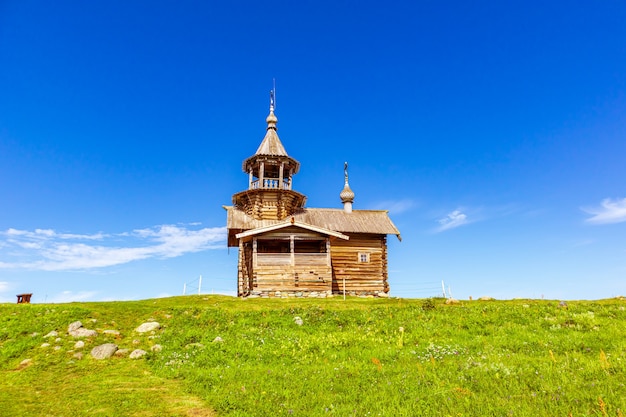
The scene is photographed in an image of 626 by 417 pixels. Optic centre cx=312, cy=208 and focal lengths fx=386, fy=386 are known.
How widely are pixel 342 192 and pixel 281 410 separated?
119ft

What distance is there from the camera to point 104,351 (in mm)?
13703

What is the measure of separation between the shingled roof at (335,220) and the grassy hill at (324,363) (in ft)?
58.8

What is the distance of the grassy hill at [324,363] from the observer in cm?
757

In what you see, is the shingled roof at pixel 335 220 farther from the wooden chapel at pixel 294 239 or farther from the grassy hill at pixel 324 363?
the grassy hill at pixel 324 363

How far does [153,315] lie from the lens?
19109 millimetres

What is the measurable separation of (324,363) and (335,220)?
2833 centimetres

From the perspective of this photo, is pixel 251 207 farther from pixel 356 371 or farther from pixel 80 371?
pixel 356 371

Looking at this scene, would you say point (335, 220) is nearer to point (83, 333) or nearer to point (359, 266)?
point (359, 266)

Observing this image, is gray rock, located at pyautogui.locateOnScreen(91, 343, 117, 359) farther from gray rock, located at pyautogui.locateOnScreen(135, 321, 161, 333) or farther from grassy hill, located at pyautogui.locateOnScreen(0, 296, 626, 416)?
gray rock, located at pyautogui.locateOnScreen(135, 321, 161, 333)

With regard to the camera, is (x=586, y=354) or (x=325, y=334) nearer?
(x=586, y=354)

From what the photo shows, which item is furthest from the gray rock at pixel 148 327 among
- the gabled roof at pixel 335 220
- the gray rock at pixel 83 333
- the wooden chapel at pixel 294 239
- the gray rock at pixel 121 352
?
the gabled roof at pixel 335 220

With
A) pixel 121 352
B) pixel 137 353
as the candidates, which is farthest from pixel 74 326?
pixel 137 353

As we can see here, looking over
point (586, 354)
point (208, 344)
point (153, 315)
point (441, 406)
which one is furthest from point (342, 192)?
point (441, 406)

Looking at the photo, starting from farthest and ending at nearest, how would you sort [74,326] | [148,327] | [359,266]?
[359,266] → [148,327] → [74,326]
